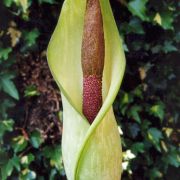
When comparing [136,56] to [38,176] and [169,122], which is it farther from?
[38,176]

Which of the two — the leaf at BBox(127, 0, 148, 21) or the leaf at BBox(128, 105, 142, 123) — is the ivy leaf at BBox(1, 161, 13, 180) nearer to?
the leaf at BBox(128, 105, 142, 123)

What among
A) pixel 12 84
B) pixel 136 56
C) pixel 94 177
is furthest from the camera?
pixel 136 56

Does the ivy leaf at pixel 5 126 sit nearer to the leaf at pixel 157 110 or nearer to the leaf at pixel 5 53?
the leaf at pixel 5 53

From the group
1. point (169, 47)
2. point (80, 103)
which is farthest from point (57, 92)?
point (80, 103)

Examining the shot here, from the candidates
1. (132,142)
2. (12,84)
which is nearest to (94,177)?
(12,84)

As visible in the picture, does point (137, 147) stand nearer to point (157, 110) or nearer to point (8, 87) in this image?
point (157, 110)

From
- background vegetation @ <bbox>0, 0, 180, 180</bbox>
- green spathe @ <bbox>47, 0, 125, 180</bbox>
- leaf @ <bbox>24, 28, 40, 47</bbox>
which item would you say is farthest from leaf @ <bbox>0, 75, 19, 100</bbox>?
green spathe @ <bbox>47, 0, 125, 180</bbox>

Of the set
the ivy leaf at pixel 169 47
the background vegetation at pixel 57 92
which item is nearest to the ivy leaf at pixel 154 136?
the background vegetation at pixel 57 92
